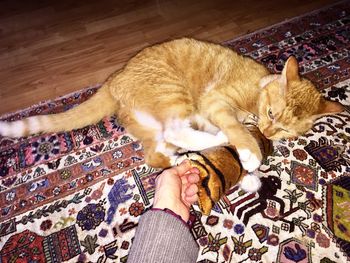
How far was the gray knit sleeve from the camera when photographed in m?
0.93

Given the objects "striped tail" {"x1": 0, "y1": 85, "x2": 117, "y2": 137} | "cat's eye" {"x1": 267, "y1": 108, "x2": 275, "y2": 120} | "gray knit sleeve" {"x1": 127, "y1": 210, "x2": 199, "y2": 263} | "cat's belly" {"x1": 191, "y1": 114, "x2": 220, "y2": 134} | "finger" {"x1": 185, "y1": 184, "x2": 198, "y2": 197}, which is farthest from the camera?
"cat's belly" {"x1": 191, "y1": 114, "x2": 220, "y2": 134}

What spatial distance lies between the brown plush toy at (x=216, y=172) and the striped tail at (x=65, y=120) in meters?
0.60

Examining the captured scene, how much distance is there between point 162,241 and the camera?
0.96 meters

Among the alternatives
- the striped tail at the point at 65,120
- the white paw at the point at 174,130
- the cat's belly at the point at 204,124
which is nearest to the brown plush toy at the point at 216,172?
the white paw at the point at 174,130

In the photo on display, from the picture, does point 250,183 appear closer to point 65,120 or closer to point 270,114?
point 270,114

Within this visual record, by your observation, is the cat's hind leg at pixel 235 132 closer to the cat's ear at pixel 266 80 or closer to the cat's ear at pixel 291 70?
the cat's ear at pixel 266 80

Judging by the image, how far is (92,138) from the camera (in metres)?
1.94

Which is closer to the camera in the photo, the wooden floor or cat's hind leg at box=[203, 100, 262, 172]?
cat's hind leg at box=[203, 100, 262, 172]

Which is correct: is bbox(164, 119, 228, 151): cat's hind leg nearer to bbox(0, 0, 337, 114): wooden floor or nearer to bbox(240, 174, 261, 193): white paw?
bbox(240, 174, 261, 193): white paw

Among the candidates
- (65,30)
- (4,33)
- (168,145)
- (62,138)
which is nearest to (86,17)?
(65,30)

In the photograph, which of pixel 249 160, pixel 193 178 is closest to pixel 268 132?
pixel 249 160

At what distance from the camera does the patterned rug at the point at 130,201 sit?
58.2 inches

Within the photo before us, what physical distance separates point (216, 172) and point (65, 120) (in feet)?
3.13

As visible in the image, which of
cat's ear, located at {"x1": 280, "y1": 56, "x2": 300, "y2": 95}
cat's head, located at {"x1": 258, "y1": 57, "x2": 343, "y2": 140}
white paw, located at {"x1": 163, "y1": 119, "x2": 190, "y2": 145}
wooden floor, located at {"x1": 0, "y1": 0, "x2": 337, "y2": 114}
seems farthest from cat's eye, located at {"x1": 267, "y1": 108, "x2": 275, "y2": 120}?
wooden floor, located at {"x1": 0, "y1": 0, "x2": 337, "y2": 114}
